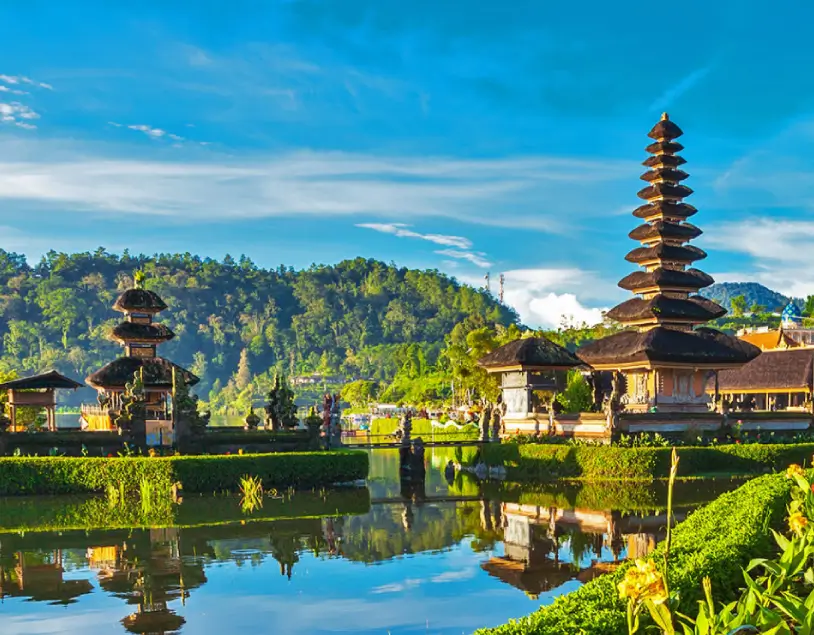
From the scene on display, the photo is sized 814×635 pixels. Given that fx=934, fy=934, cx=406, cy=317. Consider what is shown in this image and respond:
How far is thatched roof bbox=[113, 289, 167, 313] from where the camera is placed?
44.8 m

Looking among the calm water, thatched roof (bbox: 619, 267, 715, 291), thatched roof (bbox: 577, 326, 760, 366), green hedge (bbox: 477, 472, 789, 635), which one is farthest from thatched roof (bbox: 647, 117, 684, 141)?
green hedge (bbox: 477, 472, 789, 635)

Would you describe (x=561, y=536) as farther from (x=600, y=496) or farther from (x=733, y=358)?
(x=733, y=358)

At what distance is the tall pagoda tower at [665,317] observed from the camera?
40094 millimetres

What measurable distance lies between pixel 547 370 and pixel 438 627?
2709 cm

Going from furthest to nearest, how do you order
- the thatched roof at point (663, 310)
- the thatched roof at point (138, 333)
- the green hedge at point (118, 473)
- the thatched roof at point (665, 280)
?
1. the thatched roof at point (138, 333)
2. the thatched roof at point (665, 280)
3. the thatched roof at point (663, 310)
4. the green hedge at point (118, 473)

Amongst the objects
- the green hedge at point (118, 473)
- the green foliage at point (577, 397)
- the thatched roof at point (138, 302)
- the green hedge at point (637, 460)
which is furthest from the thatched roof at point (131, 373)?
the green foliage at point (577, 397)

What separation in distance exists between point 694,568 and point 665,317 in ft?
108

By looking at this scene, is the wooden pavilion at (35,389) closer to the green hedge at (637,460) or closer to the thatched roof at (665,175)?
the green hedge at (637,460)

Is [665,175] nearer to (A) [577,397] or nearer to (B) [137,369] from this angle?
(A) [577,397]

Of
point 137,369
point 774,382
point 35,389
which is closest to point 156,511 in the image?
point 35,389

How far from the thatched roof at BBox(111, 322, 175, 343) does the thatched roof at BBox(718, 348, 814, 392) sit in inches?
1302

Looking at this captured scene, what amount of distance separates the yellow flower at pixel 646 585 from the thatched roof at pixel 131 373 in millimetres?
37613

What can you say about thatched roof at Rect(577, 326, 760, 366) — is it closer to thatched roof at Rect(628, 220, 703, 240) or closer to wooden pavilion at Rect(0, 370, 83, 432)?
thatched roof at Rect(628, 220, 703, 240)

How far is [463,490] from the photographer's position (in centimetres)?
3278
